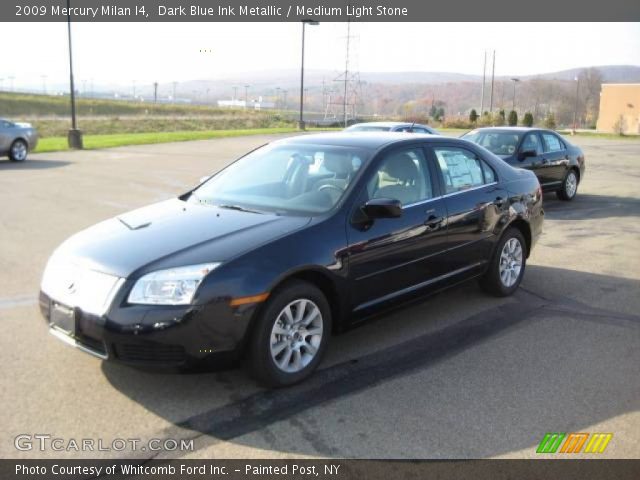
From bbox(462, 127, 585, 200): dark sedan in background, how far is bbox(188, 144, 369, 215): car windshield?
22.7 feet

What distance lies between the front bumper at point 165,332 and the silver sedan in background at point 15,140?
55.0ft

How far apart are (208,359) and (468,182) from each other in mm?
3133

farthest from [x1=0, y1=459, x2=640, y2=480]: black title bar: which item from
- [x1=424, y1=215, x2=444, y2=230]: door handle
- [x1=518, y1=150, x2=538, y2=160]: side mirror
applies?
[x1=518, y1=150, x2=538, y2=160]: side mirror

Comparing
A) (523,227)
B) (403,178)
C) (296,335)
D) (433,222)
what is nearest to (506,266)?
(523,227)

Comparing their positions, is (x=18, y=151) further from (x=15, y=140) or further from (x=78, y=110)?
(x=78, y=110)

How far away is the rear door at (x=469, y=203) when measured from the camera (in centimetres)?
549

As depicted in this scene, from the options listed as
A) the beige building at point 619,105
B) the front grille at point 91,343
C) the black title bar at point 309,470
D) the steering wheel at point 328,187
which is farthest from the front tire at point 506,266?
the beige building at point 619,105

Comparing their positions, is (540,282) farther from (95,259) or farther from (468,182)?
(95,259)

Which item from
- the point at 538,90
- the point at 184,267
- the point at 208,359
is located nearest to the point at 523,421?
the point at 208,359

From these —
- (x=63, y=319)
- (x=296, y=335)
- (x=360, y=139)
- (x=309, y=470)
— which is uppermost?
(x=360, y=139)

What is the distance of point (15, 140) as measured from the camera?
18609 mm

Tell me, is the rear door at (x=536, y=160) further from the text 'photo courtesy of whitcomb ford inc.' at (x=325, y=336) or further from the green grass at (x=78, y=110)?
the green grass at (x=78, y=110)

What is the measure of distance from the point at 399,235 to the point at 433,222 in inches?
19.0

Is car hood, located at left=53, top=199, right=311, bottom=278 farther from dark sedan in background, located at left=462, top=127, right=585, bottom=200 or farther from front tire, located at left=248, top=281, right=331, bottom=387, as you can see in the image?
dark sedan in background, located at left=462, top=127, right=585, bottom=200
